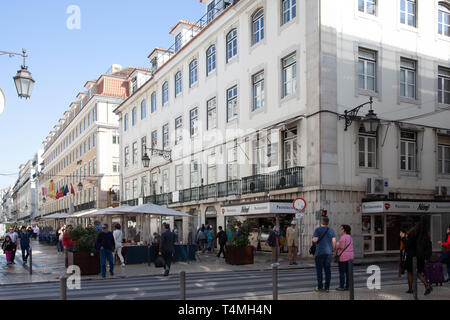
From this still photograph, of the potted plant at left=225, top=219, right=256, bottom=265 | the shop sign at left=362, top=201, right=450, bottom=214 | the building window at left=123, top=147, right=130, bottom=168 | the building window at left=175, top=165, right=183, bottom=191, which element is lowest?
the potted plant at left=225, top=219, right=256, bottom=265

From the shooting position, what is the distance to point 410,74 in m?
24.1

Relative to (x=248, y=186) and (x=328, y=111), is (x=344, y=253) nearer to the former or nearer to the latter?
(x=328, y=111)

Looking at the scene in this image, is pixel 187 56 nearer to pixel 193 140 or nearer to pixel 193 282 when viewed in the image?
pixel 193 140

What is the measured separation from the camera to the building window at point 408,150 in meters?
23.5

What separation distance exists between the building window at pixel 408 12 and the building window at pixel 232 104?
9.30 metres

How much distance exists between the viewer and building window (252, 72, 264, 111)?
25609 mm

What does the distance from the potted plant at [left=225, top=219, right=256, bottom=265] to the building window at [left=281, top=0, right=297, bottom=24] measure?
998 centimetres

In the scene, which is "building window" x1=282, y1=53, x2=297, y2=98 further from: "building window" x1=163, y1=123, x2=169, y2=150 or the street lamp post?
"building window" x1=163, y1=123, x2=169, y2=150

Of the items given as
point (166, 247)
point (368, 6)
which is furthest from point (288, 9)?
point (166, 247)

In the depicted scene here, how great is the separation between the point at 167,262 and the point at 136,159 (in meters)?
29.9

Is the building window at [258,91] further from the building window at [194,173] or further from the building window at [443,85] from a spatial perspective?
the building window at [443,85]

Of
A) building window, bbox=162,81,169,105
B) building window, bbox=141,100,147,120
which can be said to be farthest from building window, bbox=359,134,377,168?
building window, bbox=141,100,147,120

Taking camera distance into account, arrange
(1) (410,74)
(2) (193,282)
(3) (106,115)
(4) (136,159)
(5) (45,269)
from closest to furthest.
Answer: (2) (193,282) → (5) (45,269) → (1) (410,74) → (4) (136,159) → (3) (106,115)
